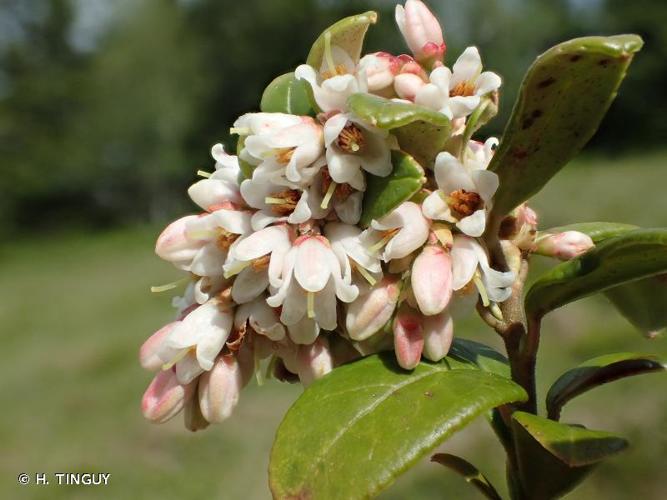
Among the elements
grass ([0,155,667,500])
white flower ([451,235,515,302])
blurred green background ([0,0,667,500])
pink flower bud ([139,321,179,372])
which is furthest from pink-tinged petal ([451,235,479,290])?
blurred green background ([0,0,667,500])

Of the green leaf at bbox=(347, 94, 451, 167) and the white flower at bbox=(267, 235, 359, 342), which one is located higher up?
the green leaf at bbox=(347, 94, 451, 167)

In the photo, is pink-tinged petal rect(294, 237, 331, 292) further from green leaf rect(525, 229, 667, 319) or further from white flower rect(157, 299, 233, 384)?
green leaf rect(525, 229, 667, 319)

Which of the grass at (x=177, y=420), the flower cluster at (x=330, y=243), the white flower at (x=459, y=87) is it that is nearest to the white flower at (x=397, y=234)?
the flower cluster at (x=330, y=243)

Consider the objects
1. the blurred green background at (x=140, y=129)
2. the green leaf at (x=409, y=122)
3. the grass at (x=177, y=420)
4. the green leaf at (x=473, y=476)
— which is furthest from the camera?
the blurred green background at (x=140, y=129)

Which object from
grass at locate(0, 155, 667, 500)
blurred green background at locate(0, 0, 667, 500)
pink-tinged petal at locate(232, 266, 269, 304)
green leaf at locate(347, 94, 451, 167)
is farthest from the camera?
blurred green background at locate(0, 0, 667, 500)

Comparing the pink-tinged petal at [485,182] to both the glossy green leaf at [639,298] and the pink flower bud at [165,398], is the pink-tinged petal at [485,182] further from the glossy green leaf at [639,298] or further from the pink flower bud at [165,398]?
the pink flower bud at [165,398]
